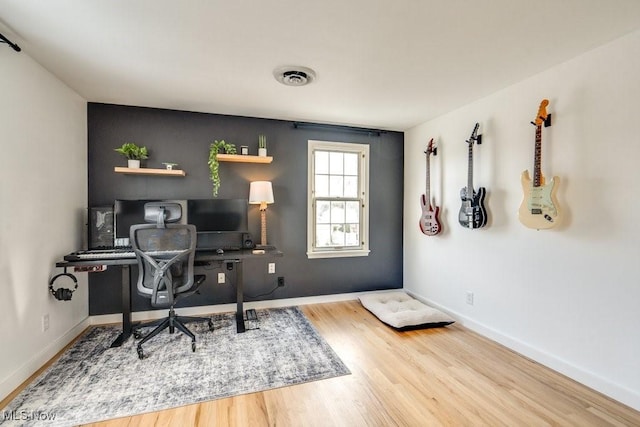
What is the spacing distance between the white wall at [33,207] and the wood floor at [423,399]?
1067mm

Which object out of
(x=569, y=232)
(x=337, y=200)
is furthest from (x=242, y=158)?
(x=569, y=232)

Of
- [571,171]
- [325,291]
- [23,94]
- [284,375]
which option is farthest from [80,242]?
[571,171]

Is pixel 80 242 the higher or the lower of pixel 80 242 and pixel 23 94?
the lower

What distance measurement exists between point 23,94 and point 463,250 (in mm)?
4030

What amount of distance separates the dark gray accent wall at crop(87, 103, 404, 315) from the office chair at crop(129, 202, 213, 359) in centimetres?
77

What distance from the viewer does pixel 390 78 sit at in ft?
8.17

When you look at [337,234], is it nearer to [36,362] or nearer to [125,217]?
[125,217]

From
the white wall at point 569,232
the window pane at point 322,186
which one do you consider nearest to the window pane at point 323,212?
the window pane at point 322,186

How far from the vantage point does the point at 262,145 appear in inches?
137

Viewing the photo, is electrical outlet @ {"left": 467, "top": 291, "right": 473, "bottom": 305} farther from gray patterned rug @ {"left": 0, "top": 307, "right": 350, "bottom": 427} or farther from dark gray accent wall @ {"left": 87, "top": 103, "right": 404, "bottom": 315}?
gray patterned rug @ {"left": 0, "top": 307, "right": 350, "bottom": 427}

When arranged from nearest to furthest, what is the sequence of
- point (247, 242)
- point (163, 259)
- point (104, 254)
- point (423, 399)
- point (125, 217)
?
point (423, 399) → point (163, 259) → point (104, 254) → point (125, 217) → point (247, 242)

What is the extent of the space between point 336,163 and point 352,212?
2.29 feet

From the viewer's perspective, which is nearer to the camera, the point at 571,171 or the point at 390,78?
the point at 571,171

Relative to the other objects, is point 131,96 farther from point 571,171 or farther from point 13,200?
point 571,171
